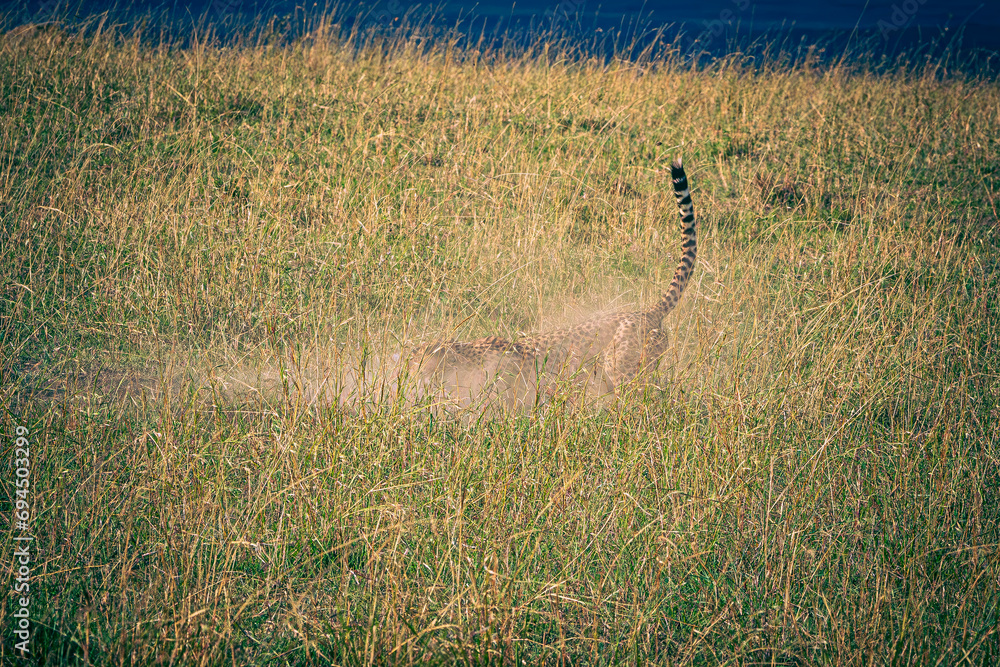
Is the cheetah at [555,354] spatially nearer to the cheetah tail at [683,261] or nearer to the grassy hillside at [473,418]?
the cheetah tail at [683,261]

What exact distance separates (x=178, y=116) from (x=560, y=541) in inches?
229

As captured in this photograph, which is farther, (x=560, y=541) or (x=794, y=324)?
(x=794, y=324)

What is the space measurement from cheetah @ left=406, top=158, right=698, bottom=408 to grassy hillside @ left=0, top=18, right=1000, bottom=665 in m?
0.24

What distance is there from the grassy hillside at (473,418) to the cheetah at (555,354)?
0.24 m

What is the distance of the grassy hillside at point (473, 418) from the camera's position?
5.71ft

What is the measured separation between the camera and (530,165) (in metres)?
5.60

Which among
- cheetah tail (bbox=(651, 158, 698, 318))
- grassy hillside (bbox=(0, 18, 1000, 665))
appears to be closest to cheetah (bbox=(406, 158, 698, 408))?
cheetah tail (bbox=(651, 158, 698, 318))

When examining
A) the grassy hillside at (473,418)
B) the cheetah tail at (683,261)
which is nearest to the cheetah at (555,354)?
the cheetah tail at (683,261)

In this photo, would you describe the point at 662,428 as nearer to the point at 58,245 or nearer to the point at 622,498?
the point at 622,498

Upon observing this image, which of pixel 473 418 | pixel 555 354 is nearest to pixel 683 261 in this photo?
pixel 555 354

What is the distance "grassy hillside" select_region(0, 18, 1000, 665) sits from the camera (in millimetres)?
1739

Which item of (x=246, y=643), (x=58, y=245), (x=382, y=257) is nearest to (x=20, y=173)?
(x=58, y=245)

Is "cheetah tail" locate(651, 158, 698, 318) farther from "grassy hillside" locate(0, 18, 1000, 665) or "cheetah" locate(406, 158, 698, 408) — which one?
"grassy hillside" locate(0, 18, 1000, 665)

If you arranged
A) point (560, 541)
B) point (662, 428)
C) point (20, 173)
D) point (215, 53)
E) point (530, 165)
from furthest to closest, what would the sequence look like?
1. point (215, 53)
2. point (530, 165)
3. point (20, 173)
4. point (662, 428)
5. point (560, 541)
